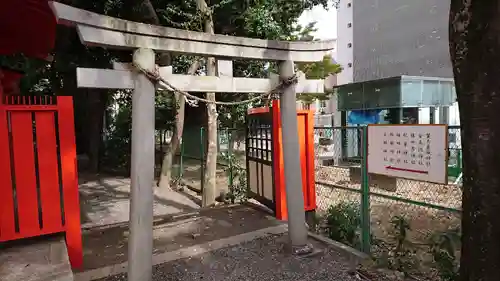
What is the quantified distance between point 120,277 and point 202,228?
1.78m

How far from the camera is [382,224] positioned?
645 cm

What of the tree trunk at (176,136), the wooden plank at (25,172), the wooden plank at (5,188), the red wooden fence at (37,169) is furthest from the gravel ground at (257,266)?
the tree trunk at (176,136)

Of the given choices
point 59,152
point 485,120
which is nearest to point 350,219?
point 485,120

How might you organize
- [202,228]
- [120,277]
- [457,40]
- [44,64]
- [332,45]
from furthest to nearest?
[44,64] < [202,228] < [332,45] < [120,277] < [457,40]

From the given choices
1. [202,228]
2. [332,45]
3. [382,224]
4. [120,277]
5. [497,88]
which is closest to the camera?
[497,88]

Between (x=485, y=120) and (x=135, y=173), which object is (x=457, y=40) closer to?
(x=485, y=120)

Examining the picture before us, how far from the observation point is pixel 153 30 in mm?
3562

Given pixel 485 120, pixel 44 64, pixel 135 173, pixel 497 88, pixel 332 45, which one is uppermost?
pixel 44 64

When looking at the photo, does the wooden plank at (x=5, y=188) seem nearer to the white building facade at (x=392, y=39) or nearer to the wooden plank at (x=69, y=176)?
the wooden plank at (x=69, y=176)

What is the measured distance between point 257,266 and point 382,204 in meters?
4.24

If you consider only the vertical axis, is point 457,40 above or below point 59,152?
above

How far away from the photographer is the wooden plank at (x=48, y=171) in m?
3.91

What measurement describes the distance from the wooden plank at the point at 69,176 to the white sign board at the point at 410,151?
364 cm

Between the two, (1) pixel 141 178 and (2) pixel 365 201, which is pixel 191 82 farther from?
(2) pixel 365 201
